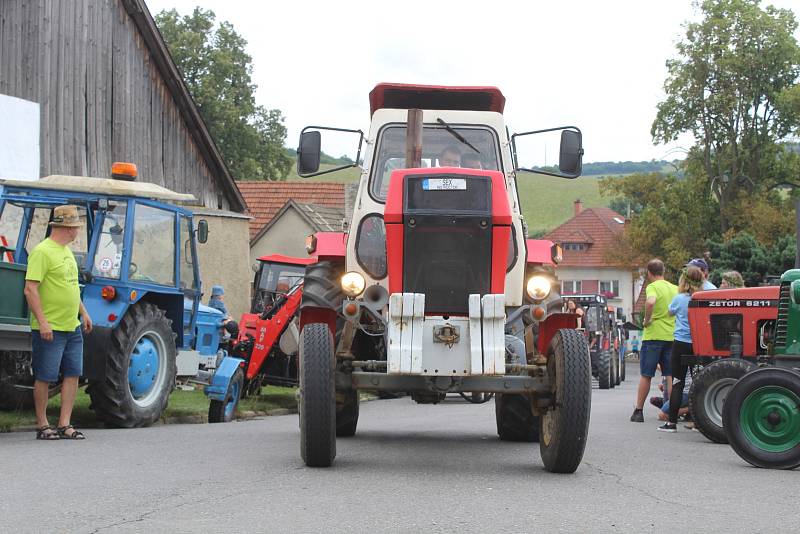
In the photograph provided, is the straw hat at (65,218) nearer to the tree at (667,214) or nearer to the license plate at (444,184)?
the license plate at (444,184)

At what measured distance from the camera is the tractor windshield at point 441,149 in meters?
10.8

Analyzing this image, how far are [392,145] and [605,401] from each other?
542 inches

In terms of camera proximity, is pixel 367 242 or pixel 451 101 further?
pixel 451 101

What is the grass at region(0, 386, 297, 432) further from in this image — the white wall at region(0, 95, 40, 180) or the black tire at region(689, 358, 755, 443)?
the black tire at region(689, 358, 755, 443)

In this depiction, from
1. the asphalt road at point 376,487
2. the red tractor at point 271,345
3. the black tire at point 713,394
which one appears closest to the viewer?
Answer: the asphalt road at point 376,487

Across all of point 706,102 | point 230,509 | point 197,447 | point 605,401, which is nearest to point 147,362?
point 197,447

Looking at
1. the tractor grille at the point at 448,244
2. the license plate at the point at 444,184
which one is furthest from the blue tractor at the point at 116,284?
the license plate at the point at 444,184

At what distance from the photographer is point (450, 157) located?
1086cm

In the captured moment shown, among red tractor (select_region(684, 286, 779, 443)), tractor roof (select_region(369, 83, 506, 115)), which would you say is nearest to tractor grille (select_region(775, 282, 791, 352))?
red tractor (select_region(684, 286, 779, 443))

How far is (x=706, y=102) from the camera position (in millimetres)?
58438

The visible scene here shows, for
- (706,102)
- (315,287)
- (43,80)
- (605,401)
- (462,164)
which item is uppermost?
(706,102)

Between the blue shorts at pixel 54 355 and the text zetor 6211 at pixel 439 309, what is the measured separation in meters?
2.41

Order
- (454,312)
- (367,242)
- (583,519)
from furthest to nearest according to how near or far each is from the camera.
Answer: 1. (367,242)
2. (454,312)
3. (583,519)

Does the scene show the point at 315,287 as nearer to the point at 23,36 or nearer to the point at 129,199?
the point at 129,199
